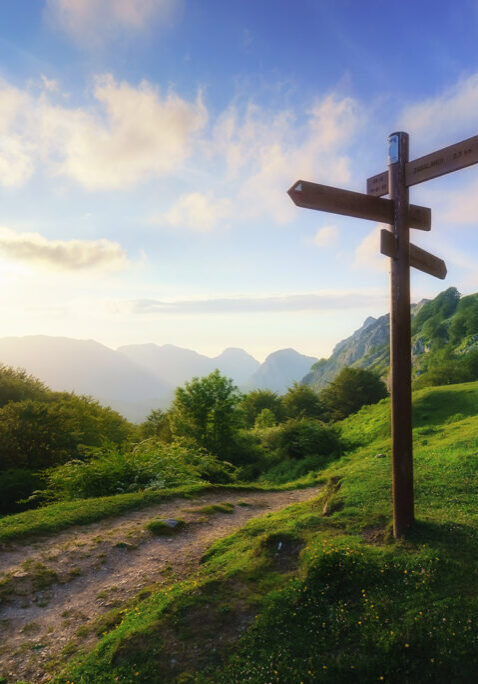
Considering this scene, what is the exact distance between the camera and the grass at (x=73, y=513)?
400 inches

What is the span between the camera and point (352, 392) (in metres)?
39.8

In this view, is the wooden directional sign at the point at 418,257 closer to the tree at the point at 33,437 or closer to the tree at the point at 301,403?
the tree at the point at 33,437

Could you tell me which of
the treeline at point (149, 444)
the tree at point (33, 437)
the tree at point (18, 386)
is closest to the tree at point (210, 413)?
the treeline at point (149, 444)

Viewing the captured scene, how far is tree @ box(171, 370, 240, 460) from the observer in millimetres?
27938

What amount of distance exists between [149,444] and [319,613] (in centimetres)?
1582

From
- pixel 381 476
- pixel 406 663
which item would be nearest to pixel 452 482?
pixel 381 476

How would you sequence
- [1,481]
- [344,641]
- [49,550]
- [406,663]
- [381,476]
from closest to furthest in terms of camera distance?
[406,663] < [344,641] < [49,550] < [381,476] < [1,481]

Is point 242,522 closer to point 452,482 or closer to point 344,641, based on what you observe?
point 452,482

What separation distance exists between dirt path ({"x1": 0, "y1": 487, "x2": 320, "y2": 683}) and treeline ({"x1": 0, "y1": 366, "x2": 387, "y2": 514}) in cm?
417

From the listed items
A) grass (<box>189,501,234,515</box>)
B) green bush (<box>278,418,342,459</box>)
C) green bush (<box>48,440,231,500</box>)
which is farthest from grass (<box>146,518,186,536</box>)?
green bush (<box>278,418,342,459</box>)

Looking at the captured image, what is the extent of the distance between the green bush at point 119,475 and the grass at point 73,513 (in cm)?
129

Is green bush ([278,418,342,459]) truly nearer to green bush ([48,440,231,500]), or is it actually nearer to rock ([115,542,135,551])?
green bush ([48,440,231,500])

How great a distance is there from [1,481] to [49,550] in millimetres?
9002

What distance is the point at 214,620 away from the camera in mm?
5500
